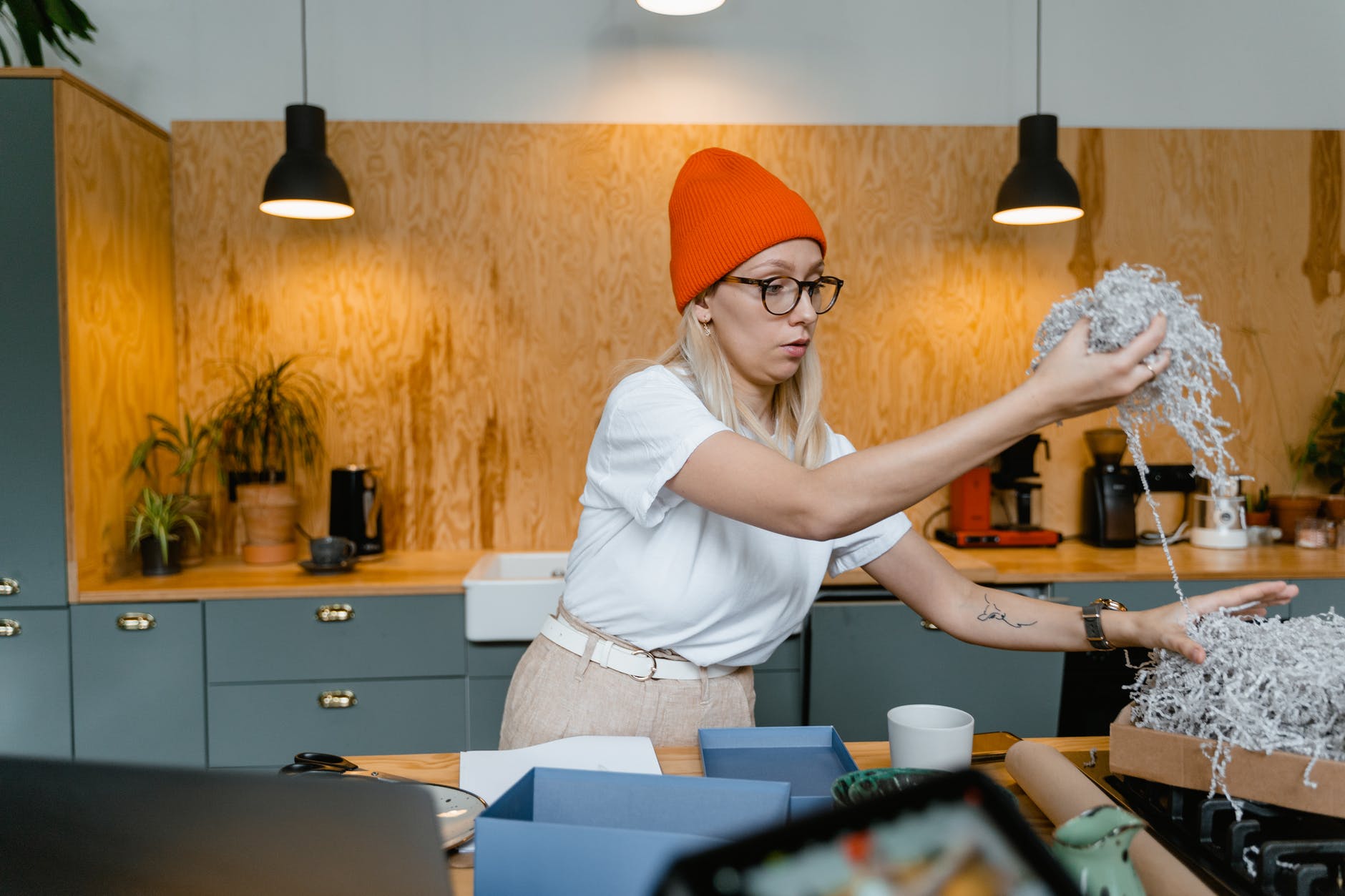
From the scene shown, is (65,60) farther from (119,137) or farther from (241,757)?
(241,757)

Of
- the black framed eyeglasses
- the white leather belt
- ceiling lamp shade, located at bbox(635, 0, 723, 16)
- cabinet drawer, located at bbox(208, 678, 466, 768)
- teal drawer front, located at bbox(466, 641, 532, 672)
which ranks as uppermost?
ceiling lamp shade, located at bbox(635, 0, 723, 16)

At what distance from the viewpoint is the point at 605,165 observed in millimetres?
3141

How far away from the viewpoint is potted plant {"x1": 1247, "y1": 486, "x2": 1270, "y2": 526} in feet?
10.7

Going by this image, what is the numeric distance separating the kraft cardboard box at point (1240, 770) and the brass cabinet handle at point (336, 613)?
2.05 m

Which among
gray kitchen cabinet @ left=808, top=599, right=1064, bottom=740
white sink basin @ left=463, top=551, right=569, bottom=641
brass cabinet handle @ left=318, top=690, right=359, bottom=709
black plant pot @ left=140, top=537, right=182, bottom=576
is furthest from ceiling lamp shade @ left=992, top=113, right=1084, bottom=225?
black plant pot @ left=140, top=537, right=182, bottom=576

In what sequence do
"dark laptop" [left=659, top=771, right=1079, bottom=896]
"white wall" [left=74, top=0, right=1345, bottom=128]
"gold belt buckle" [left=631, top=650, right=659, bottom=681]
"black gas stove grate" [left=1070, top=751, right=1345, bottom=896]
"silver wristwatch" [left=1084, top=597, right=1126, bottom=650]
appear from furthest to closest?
"white wall" [left=74, top=0, right=1345, bottom=128] < "gold belt buckle" [left=631, top=650, right=659, bottom=681] < "silver wristwatch" [left=1084, top=597, right=1126, bottom=650] < "black gas stove grate" [left=1070, top=751, right=1345, bottom=896] < "dark laptop" [left=659, top=771, right=1079, bottom=896]

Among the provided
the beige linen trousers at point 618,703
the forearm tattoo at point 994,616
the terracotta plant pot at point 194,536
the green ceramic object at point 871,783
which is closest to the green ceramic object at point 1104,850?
the green ceramic object at point 871,783

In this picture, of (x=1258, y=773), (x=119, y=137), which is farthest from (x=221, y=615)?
(x=1258, y=773)

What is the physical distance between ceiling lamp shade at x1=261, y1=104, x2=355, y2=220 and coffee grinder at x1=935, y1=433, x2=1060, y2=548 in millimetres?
2159

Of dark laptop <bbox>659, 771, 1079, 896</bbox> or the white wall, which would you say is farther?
the white wall

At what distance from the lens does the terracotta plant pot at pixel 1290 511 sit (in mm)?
3184

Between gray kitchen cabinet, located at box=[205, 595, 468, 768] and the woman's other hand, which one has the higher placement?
the woman's other hand

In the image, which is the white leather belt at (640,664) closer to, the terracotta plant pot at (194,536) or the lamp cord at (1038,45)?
the terracotta plant pot at (194,536)

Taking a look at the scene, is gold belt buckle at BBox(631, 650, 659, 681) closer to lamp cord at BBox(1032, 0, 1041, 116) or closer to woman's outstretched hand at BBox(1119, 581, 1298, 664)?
woman's outstretched hand at BBox(1119, 581, 1298, 664)
